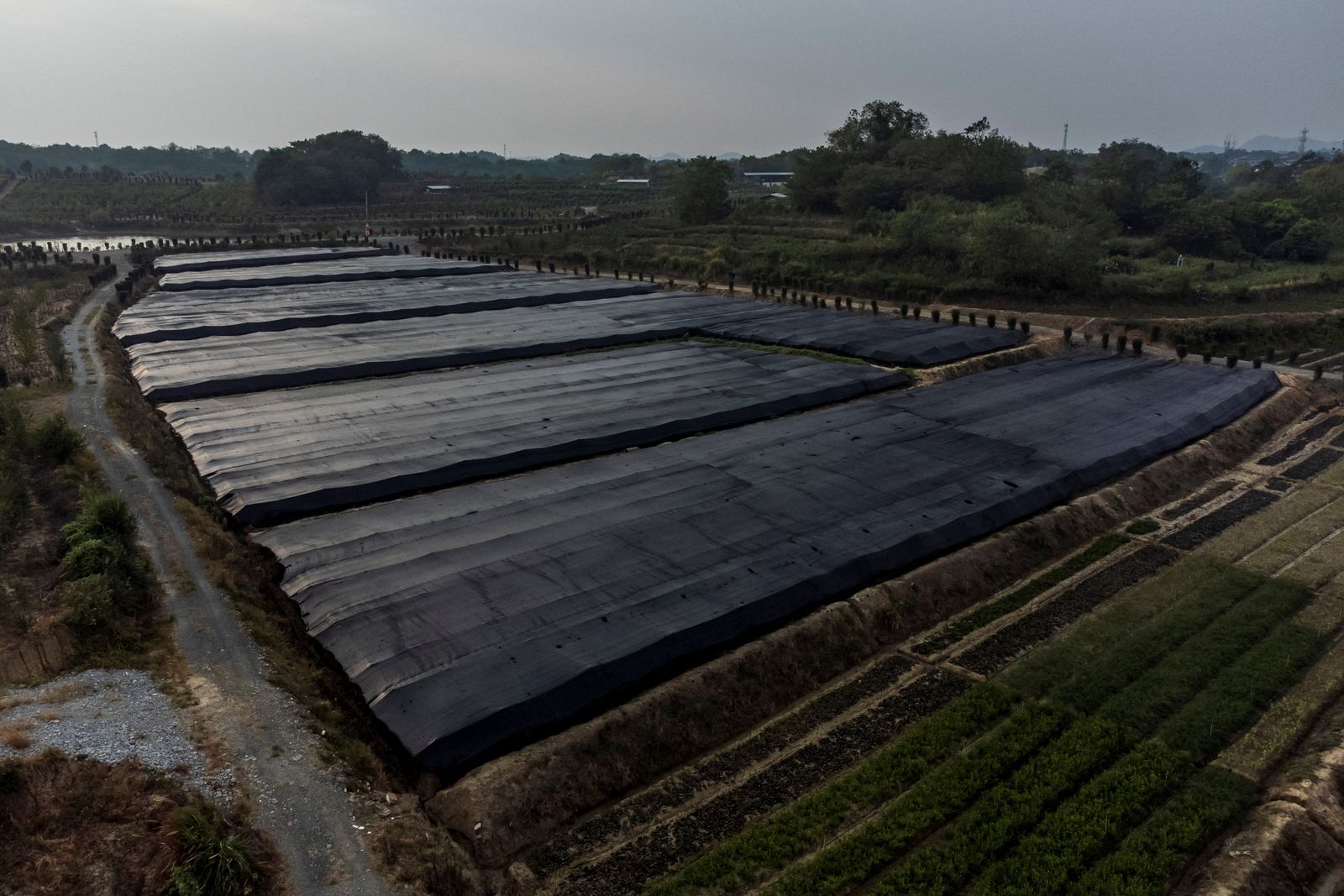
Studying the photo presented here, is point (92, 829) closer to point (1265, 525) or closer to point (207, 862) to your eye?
point (207, 862)

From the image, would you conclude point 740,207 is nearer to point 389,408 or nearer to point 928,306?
point 928,306

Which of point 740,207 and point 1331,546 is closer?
point 1331,546

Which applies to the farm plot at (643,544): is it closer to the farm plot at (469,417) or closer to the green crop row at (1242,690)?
the farm plot at (469,417)

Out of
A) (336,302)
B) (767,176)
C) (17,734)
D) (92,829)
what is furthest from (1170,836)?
(767,176)

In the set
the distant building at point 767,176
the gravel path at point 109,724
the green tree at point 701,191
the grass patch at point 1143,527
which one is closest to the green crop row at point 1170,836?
the grass patch at point 1143,527

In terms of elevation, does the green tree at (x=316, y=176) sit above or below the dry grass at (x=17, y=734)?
above

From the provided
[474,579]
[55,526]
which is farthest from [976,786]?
[55,526]

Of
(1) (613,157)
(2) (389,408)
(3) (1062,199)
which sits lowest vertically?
(2) (389,408)
